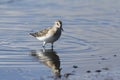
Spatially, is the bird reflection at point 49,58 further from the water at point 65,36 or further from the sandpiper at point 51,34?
the sandpiper at point 51,34

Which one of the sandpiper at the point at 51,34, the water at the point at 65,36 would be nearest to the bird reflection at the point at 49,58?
the water at the point at 65,36

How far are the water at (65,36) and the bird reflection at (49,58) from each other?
119mm

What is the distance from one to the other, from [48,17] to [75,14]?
1179 mm

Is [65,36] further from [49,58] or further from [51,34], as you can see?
[49,58]

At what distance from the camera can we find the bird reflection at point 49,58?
1371cm

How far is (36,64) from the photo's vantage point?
555 inches

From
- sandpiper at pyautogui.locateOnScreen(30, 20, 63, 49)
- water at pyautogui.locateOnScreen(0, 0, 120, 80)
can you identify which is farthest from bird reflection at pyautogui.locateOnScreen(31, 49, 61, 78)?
sandpiper at pyautogui.locateOnScreen(30, 20, 63, 49)

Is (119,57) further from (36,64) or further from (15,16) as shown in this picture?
(15,16)

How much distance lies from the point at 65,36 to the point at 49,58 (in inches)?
99.4

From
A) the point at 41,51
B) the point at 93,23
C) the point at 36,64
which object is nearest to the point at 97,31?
the point at 93,23

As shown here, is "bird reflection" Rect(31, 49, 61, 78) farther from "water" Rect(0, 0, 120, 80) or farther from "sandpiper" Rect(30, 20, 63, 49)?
"sandpiper" Rect(30, 20, 63, 49)

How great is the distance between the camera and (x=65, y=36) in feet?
57.6

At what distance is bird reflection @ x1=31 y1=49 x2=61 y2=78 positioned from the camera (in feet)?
45.0

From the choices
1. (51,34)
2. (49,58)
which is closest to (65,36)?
(51,34)
